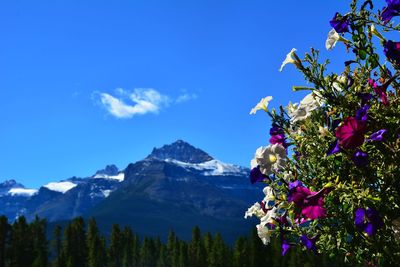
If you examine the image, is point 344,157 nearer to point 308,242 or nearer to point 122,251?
point 308,242

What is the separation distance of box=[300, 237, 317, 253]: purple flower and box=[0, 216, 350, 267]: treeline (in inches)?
3174

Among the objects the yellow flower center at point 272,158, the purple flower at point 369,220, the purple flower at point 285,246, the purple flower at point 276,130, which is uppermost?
the purple flower at point 276,130

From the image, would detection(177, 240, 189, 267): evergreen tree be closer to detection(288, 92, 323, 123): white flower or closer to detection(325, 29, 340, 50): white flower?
detection(288, 92, 323, 123): white flower

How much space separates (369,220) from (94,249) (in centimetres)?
11758

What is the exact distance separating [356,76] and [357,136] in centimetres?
148

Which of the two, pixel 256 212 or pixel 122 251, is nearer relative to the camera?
pixel 256 212

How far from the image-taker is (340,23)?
468 centimetres

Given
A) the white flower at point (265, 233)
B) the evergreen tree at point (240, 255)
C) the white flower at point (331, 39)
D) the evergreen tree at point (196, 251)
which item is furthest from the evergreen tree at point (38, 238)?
the white flower at point (331, 39)

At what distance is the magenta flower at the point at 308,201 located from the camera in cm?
420

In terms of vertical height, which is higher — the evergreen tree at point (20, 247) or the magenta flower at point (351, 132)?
the evergreen tree at point (20, 247)

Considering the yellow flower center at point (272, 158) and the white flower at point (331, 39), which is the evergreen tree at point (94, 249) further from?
the white flower at point (331, 39)

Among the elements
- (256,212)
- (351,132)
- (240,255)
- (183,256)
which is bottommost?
(256,212)

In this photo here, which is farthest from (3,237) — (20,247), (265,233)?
(265,233)

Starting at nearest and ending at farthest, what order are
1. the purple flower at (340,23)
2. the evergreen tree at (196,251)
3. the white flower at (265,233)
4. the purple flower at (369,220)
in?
the purple flower at (369,220)
the purple flower at (340,23)
the white flower at (265,233)
the evergreen tree at (196,251)
